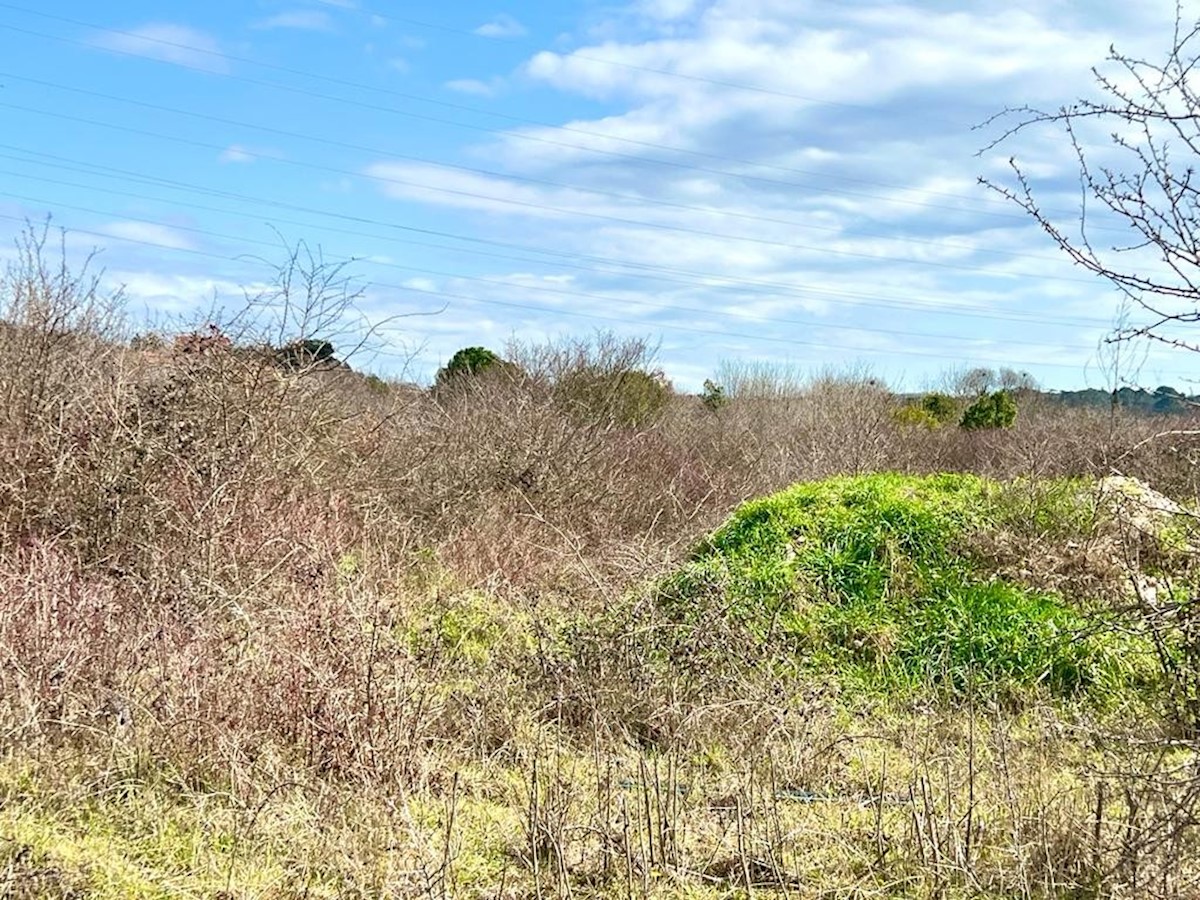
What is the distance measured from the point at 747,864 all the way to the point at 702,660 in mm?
2603

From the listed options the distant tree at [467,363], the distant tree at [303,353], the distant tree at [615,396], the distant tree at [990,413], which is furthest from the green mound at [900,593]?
the distant tree at [990,413]

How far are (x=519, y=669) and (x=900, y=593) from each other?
10.7 ft

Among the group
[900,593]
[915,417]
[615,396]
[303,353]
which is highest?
[915,417]

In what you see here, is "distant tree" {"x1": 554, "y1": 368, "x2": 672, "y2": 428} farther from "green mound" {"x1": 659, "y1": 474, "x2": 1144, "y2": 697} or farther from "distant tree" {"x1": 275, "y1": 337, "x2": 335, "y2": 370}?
"green mound" {"x1": 659, "y1": 474, "x2": 1144, "y2": 697}

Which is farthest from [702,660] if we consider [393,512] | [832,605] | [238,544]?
[393,512]

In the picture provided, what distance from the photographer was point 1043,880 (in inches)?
191

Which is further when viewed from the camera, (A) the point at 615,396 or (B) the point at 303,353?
(A) the point at 615,396

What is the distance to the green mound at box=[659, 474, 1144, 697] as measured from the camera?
833 centimetres

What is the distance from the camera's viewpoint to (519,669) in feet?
26.8

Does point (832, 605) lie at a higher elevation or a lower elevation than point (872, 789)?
higher

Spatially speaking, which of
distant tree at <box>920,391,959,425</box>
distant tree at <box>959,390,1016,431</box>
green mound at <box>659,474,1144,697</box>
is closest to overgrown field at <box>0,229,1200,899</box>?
green mound at <box>659,474,1144,697</box>

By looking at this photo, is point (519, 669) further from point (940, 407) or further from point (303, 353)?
point (940, 407)

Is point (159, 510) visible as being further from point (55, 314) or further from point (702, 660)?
point (702, 660)

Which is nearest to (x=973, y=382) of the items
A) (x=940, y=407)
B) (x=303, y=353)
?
(x=940, y=407)
